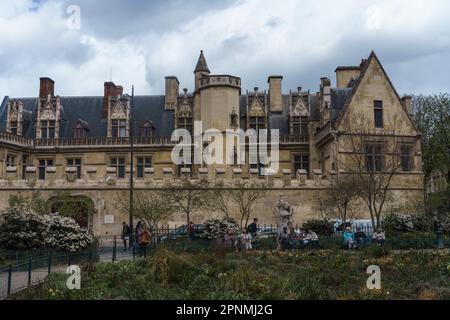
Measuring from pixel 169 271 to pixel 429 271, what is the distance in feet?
22.1

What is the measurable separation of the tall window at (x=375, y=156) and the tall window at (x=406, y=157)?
1616mm

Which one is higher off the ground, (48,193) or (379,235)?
(48,193)

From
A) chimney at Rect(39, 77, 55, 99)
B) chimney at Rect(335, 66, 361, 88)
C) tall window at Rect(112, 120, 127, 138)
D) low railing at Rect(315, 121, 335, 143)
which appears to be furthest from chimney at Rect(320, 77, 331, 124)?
chimney at Rect(39, 77, 55, 99)

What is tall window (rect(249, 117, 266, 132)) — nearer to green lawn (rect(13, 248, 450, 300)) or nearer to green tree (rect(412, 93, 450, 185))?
green tree (rect(412, 93, 450, 185))

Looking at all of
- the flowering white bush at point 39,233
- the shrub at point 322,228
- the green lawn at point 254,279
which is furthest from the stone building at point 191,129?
the green lawn at point 254,279

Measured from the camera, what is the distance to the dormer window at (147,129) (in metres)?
38.5

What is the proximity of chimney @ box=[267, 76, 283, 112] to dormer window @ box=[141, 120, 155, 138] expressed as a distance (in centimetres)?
918

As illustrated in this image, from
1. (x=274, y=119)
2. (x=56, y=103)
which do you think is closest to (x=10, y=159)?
(x=56, y=103)

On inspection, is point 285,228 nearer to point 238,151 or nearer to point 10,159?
point 238,151

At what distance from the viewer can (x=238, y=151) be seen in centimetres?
3603

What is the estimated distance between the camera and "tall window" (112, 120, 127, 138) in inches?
1522

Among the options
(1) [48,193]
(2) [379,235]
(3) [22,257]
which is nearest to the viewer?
(3) [22,257]
